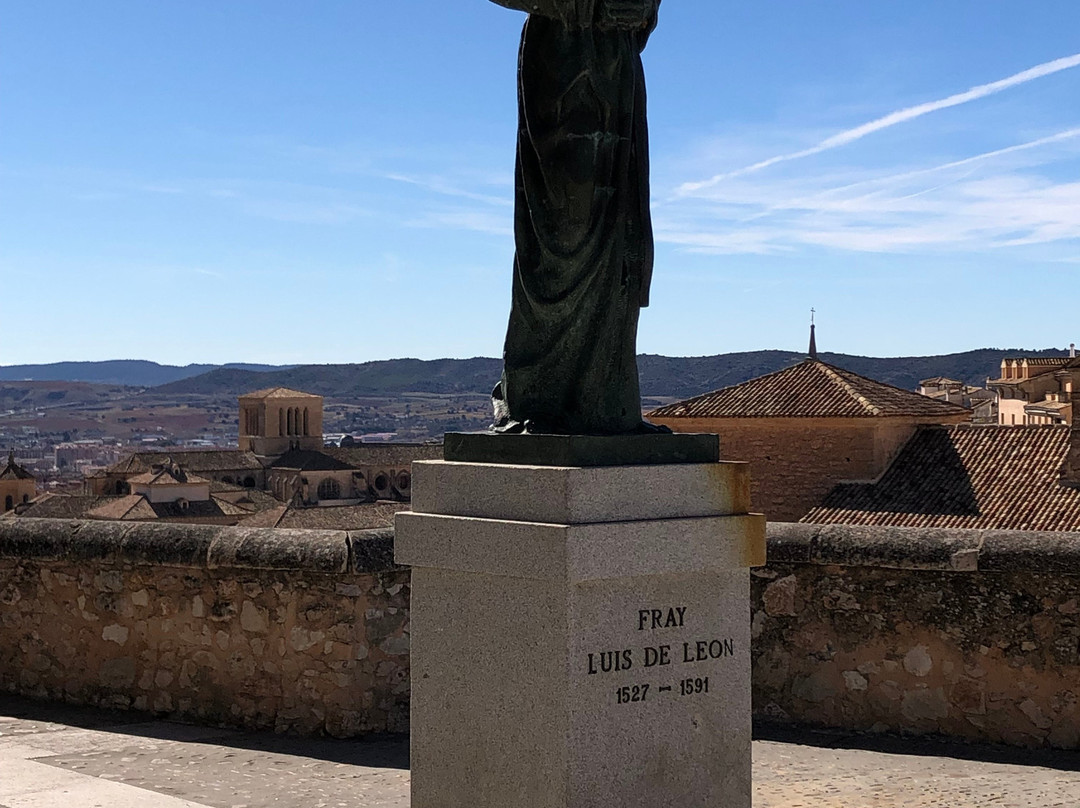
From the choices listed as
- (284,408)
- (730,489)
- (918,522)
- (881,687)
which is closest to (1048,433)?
(918,522)

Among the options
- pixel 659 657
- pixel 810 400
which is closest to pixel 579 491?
pixel 659 657

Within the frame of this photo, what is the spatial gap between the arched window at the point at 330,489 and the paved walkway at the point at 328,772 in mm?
89913

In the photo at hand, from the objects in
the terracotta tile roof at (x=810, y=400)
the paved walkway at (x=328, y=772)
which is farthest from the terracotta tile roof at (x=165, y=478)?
the paved walkway at (x=328, y=772)

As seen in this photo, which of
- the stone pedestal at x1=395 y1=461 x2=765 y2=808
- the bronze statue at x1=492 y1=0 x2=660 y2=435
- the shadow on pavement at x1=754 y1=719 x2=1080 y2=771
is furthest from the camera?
the shadow on pavement at x1=754 y1=719 x2=1080 y2=771

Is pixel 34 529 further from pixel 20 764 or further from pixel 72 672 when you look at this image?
pixel 20 764

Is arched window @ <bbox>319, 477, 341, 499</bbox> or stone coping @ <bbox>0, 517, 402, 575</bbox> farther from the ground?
stone coping @ <bbox>0, 517, 402, 575</bbox>

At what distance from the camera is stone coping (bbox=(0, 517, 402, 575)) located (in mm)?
5859

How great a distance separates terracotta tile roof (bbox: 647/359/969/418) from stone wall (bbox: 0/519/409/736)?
2434cm

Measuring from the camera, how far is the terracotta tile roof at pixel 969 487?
25.5 m

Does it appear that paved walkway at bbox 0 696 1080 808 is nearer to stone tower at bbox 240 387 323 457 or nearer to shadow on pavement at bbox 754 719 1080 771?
shadow on pavement at bbox 754 719 1080 771

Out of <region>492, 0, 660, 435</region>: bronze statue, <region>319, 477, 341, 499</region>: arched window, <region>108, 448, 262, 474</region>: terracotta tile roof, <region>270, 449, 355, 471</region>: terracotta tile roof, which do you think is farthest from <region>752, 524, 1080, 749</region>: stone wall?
<region>319, 477, 341, 499</region>: arched window

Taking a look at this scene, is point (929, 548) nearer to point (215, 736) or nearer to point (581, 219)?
point (581, 219)

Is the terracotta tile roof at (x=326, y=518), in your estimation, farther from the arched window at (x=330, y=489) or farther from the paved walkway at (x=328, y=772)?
the paved walkway at (x=328, y=772)

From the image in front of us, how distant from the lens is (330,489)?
95625 millimetres
